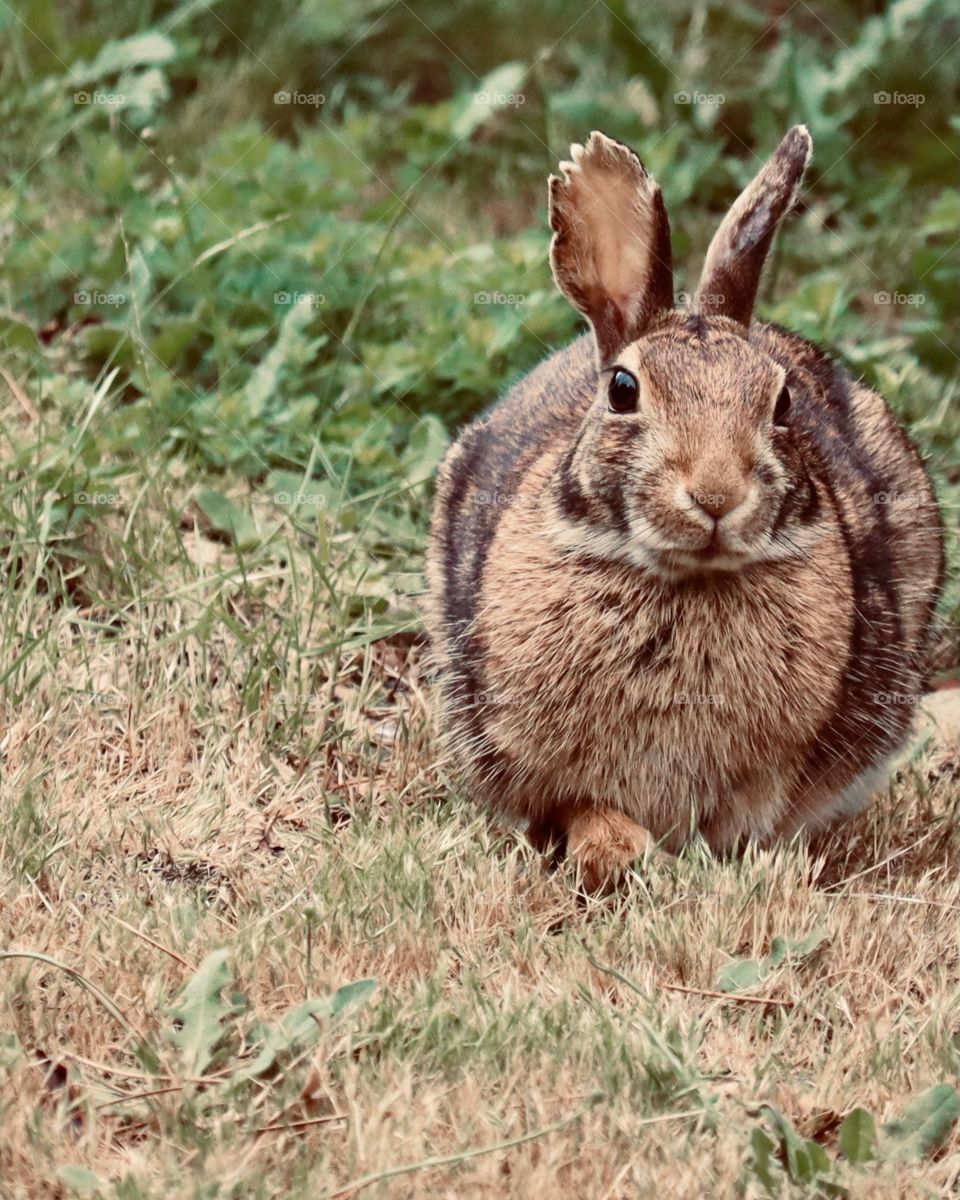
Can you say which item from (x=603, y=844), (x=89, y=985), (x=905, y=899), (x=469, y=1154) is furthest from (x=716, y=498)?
(x=89, y=985)

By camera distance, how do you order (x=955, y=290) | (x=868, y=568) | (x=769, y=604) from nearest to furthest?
(x=769, y=604) < (x=868, y=568) < (x=955, y=290)

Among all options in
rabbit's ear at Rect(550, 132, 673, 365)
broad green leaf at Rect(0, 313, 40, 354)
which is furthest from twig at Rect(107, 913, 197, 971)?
broad green leaf at Rect(0, 313, 40, 354)

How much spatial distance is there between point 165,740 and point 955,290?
339cm

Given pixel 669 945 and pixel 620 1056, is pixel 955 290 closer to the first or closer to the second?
pixel 669 945

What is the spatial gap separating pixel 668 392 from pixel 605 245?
45cm

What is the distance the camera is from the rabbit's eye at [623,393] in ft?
11.7

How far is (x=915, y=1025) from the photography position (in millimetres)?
3299

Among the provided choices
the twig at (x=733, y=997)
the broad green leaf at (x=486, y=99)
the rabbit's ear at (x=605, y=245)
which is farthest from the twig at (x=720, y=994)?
the broad green leaf at (x=486, y=99)

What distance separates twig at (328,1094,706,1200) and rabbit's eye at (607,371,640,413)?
1.35 metres

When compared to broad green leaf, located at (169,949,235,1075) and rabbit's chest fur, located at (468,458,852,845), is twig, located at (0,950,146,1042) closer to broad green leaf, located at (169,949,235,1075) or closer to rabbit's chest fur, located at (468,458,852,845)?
broad green leaf, located at (169,949,235,1075)

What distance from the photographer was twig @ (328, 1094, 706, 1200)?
2.72 metres

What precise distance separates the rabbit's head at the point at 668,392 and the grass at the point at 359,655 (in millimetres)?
726

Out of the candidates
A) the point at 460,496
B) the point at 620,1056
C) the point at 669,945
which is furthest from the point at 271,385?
the point at 620,1056

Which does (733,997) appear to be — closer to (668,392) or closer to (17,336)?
(668,392)
